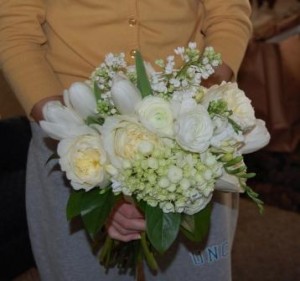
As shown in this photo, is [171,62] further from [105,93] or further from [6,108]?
[6,108]

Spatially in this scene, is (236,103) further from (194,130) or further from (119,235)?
(119,235)

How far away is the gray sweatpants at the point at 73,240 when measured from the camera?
3.59 feet

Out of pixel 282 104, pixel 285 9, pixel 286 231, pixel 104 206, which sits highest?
pixel 104 206

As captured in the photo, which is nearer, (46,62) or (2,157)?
(46,62)

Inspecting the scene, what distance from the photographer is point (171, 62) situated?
84 centimetres

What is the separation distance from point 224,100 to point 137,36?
0.93 feet

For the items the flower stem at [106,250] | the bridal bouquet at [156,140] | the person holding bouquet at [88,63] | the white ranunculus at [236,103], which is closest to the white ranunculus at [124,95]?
→ the bridal bouquet at [156,140]

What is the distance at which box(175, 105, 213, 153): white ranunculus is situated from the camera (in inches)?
30.5

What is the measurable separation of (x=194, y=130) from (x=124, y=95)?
124 millimetres

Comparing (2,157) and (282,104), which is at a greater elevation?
(2,157)

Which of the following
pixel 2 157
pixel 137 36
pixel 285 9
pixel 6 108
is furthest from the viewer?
pixel 285 9

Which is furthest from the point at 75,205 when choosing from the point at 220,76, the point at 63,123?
the point at 220,76

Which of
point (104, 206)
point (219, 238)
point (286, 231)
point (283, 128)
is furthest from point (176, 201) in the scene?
point (283, 128)

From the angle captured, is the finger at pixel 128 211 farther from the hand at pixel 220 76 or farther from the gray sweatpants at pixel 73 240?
the hand at pixel 220 76
